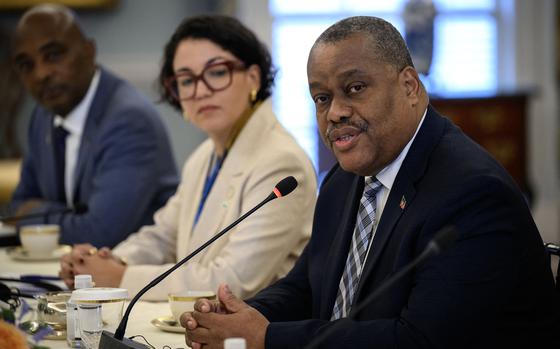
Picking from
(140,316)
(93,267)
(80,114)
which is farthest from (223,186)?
Result: (80,114)

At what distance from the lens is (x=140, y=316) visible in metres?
2.17

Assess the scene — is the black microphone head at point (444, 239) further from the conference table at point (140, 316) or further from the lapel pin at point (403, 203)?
the conference table at point (140, 316)

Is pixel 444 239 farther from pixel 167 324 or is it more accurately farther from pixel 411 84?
pixel 167 324

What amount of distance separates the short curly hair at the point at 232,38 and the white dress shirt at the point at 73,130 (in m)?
0.78

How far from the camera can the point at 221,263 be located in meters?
2.43

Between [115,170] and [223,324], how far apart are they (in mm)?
1657

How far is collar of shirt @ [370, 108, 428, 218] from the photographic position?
72.2 inches

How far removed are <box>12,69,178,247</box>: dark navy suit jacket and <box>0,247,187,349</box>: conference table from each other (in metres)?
0.33

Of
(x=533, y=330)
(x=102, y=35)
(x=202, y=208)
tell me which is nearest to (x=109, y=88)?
(x=202, y=208)

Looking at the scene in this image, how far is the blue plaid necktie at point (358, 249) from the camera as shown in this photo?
1891 millimetres

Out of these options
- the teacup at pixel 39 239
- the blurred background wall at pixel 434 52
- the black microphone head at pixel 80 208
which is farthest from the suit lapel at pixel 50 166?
the blurred background wall at pixel 434 52

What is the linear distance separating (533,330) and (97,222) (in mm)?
1903

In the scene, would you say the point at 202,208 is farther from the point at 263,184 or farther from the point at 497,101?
the point at 497,101

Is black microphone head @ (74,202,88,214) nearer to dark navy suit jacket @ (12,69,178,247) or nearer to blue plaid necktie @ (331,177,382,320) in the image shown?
dark navy suit jacket @ (12,69,178,247)
